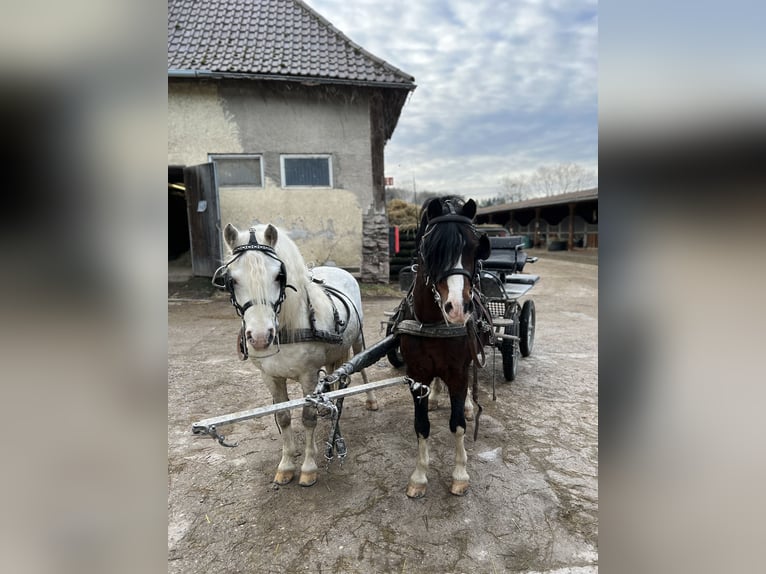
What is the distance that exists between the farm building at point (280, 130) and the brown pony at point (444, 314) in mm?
7037

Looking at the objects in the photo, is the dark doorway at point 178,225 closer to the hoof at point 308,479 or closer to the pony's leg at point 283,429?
the pony's leg at point 283,429

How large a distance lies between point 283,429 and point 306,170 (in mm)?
→ 7533

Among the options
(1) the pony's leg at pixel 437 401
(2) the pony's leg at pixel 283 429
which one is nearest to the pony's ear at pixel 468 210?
(2) the pony's leg at pixel 283 429

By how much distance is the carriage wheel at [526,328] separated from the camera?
4.63 metres

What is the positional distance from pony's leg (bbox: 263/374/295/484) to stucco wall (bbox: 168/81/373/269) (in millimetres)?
6880

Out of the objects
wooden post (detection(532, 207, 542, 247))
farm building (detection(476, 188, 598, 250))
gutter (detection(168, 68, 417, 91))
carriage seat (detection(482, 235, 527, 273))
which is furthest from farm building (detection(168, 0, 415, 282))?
wooden post (detection(532, 207, 542, 247))

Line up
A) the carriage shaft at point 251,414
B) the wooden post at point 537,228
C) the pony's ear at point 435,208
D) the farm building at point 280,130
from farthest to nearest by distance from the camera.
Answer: the wooden post at point 537,228 < the farm building at point 280,130 < the pony's ear at point 435,208 < the carriage shaft at point 251,414

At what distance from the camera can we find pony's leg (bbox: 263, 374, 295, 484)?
8.23ft

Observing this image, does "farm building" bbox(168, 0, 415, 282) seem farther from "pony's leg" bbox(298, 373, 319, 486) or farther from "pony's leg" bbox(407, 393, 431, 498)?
"pony's leg" bbox(407, 393, 431, 498)

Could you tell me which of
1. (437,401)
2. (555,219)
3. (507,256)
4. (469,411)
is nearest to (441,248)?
(469,411)

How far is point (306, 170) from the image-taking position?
354 inches

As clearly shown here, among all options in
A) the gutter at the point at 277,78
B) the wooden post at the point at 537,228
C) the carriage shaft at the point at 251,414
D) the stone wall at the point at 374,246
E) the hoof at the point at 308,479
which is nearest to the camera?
the carriage shaft at the point at 251,414
